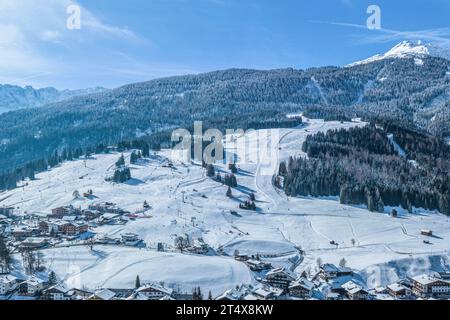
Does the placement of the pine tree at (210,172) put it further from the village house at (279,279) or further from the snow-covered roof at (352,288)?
the snow-covered roof at (352,288)

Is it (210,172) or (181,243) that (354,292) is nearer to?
(181,243)

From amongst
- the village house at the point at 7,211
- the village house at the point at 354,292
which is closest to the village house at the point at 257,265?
the village house at the point at 354,292

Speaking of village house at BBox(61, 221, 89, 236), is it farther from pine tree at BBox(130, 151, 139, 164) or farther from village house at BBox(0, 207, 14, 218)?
pine tree at BBox(130, 151, 139, 164)

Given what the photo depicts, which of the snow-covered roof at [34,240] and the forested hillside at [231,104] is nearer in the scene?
the snow-covered roof at [34,240]

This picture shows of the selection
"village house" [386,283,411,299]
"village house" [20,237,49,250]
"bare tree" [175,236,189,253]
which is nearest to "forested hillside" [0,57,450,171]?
"bare tree" [175,236,189,253]

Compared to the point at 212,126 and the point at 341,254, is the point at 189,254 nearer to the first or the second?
the point at 341,254
